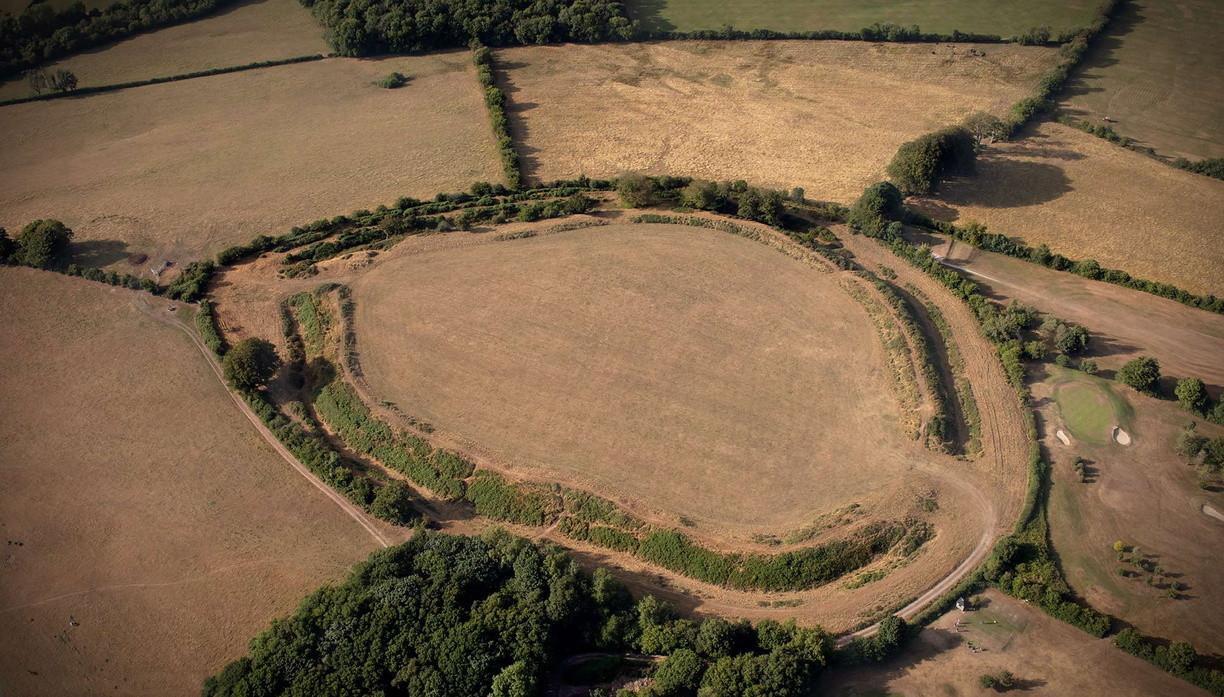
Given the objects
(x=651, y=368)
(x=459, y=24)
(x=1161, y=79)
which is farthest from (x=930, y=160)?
(x=459, y=24)

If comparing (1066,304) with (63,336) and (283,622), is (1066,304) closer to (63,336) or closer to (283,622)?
(283,622)

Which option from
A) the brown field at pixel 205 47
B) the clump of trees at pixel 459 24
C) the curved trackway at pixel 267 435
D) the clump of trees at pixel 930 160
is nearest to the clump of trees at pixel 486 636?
the curved trackway at pixel 267 435

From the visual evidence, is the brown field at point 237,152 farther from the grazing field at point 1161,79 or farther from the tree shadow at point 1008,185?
the grazing field at point 1161,79

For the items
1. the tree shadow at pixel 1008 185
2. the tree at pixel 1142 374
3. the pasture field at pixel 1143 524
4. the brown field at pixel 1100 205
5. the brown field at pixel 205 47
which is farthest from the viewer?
the brown field at pixel 205 47

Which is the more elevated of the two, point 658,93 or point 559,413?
point 658,93

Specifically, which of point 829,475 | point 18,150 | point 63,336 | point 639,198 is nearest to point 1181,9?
point 639,198

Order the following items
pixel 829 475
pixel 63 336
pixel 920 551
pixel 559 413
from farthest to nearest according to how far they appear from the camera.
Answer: pixel 63 336 → pixel 559 413 → pixel 829 475 → pixel 920 551

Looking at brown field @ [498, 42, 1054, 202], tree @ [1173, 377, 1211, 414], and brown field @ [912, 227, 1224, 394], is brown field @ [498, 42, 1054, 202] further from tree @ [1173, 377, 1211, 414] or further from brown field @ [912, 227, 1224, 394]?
tree @ [1173, 377, 1211, 414]
